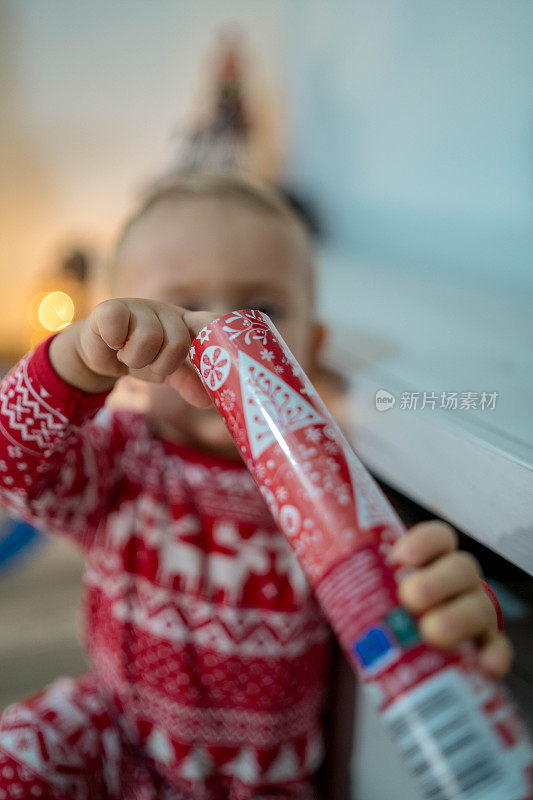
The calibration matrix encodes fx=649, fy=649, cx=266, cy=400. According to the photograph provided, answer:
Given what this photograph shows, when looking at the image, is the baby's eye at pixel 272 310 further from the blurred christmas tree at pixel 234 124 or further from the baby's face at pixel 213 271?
the blurred christmas tree at pixel 234 124

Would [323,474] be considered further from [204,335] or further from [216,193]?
[216,193]

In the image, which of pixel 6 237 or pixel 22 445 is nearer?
pixel 22 445

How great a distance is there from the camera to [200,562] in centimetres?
53

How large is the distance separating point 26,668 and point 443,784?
2.53ft

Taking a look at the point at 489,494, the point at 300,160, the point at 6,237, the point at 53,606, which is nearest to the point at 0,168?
the point at 6,237

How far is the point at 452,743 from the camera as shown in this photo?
200mm

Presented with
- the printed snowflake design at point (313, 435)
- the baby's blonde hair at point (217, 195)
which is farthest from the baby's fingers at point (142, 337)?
the baby's blonde hair at point (217, 195)

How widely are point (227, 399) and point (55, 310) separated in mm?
728

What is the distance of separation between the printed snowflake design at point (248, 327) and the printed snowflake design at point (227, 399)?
0.07 ft

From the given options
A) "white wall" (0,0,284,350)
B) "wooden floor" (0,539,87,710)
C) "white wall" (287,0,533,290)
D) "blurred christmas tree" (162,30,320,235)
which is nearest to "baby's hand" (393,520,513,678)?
"white wall" (287,0,533,290)

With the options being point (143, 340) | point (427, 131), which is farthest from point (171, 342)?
point (427, 131)

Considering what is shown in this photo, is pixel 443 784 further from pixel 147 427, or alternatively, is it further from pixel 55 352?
pixel 147 427

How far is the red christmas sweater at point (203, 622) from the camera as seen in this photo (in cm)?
52

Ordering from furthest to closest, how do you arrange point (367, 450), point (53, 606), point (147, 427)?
point (53, 606), point (147, 427), point (367, 450)
